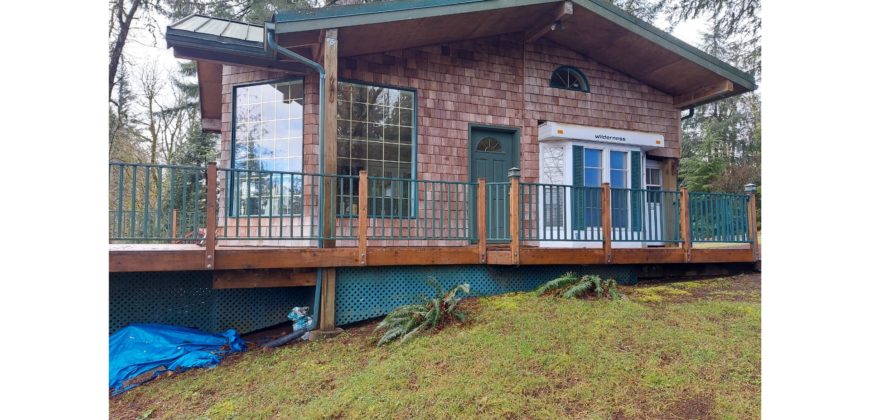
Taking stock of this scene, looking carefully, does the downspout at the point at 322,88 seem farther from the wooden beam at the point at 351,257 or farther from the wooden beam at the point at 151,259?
the wooden beam at the point at 151,259

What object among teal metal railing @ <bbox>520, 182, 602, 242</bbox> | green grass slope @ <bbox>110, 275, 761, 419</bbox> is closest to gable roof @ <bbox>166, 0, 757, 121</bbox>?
teal metal railing @ <bbox>520, 182, 602, 242</bbox>

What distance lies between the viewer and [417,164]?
23.3ft

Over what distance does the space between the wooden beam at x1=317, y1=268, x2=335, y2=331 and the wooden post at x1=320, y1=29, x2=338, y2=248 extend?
1.17 feet

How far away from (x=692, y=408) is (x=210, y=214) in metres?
4.30

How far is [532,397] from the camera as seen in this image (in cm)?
338

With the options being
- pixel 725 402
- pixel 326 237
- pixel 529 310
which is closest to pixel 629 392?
pixel 725 402

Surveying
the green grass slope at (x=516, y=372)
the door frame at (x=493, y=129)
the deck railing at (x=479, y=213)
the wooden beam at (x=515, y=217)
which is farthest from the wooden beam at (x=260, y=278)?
the door frame at (x=493, y=129)

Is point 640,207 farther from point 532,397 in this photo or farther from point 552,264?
point 532,397

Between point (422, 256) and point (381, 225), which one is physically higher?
point (381, 225)

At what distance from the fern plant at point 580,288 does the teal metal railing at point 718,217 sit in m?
2.21

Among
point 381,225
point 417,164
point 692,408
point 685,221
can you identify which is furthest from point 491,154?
point 692,408

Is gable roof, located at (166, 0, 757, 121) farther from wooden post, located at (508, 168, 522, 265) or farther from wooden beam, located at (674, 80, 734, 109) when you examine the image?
wooden post, located at (508, 168, 522, 265)

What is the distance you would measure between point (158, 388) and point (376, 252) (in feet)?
7.93

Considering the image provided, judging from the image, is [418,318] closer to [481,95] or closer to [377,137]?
[377,137]
